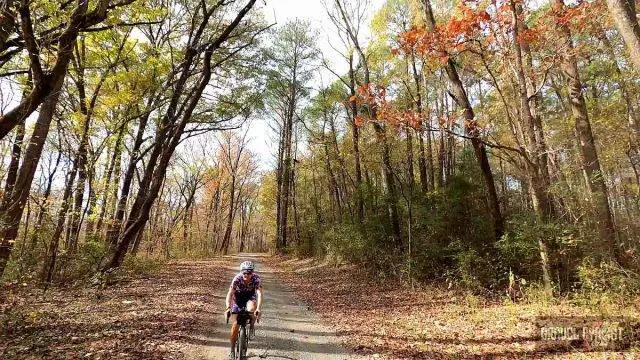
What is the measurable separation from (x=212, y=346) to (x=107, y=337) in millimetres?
1993

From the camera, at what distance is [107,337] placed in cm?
726

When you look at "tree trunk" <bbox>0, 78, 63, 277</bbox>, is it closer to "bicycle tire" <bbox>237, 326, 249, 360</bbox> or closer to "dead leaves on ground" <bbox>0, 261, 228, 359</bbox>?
"dead leaves on ground" <bbox>0, 261, 228, 359</bbox>

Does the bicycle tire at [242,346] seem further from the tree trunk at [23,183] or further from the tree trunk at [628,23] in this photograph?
the tree trunk at [628,23]

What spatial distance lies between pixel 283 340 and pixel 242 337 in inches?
81.7

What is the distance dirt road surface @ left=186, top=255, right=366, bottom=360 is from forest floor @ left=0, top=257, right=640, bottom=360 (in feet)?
0.07

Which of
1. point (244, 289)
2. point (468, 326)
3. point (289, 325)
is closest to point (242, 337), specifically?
point (244, 289)

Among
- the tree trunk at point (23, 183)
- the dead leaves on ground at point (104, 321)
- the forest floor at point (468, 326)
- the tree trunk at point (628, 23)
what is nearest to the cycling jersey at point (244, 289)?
the dead leaves on ground at point (104, 321)

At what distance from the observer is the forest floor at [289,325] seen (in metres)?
6.76

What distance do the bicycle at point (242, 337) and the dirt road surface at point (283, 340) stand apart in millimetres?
753

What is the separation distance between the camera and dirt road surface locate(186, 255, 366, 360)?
282 inches

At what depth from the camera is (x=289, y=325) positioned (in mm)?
9375

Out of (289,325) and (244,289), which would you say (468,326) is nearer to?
(289,325)

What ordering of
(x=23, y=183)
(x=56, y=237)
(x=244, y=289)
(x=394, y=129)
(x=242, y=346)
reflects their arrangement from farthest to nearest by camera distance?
(x=394, y=129)
(x=56, y=237)
(x=23, y=183)
(x=244, y=289)
(x=242, y=346)

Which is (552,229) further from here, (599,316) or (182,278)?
(182,278)
